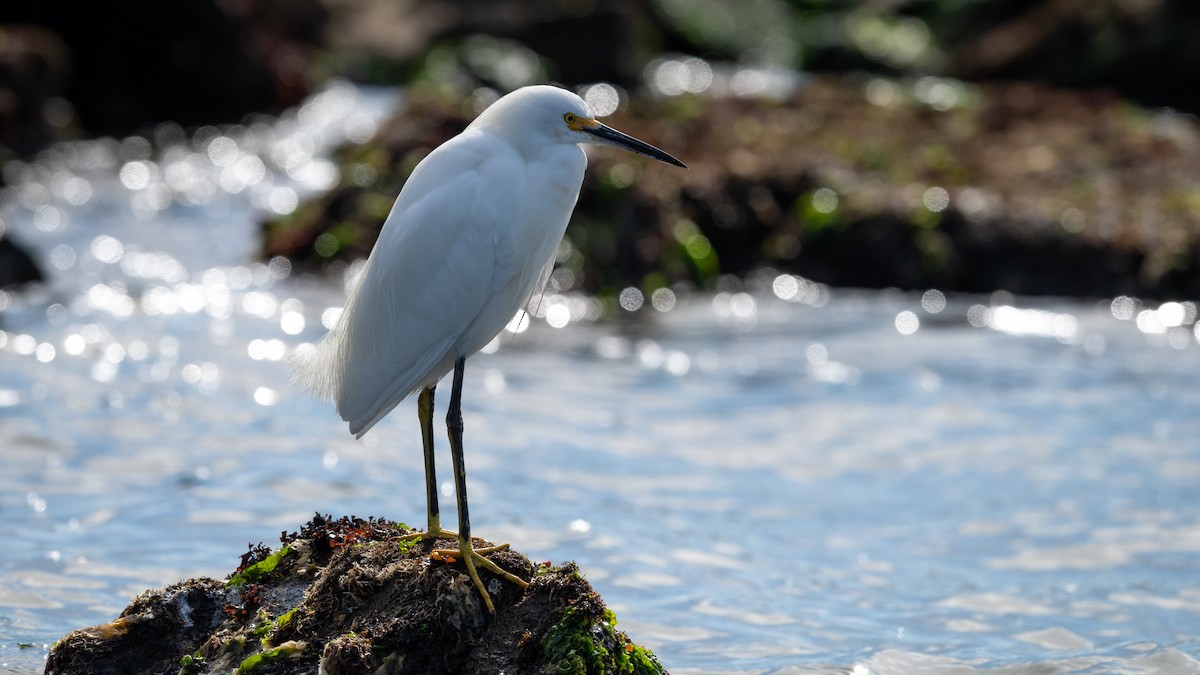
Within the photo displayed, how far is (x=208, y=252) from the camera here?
1301cm

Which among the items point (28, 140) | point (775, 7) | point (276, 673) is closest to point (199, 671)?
point (276, 673)

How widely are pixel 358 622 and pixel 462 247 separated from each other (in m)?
1.24

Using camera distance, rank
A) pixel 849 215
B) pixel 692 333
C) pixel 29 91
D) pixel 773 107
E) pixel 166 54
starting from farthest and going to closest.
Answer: pixel 166 54
pixel 773 107
pixel 29 91
pixel 849 215
pixel 692 333

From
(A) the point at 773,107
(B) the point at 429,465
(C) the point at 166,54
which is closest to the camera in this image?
(B) the point at 429,465

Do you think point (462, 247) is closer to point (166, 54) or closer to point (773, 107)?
point (773, 107)

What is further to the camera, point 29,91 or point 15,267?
point 29,91

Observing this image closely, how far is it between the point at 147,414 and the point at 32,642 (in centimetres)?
349

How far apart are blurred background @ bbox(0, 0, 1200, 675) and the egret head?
2.28 meters

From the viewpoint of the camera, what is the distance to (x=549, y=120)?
13.9 ft

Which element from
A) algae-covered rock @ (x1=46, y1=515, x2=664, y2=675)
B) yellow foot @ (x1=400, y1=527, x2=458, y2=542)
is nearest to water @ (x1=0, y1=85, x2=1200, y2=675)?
algae-covered rock @ (x1=46, y1=515, x2=664, y2=675)

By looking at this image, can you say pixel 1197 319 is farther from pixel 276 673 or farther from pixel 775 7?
pixel 775 7

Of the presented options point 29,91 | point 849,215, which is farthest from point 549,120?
point 29,91

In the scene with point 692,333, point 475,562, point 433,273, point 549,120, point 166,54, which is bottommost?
point 475,562

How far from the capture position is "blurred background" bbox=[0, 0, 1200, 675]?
635 centimetres
